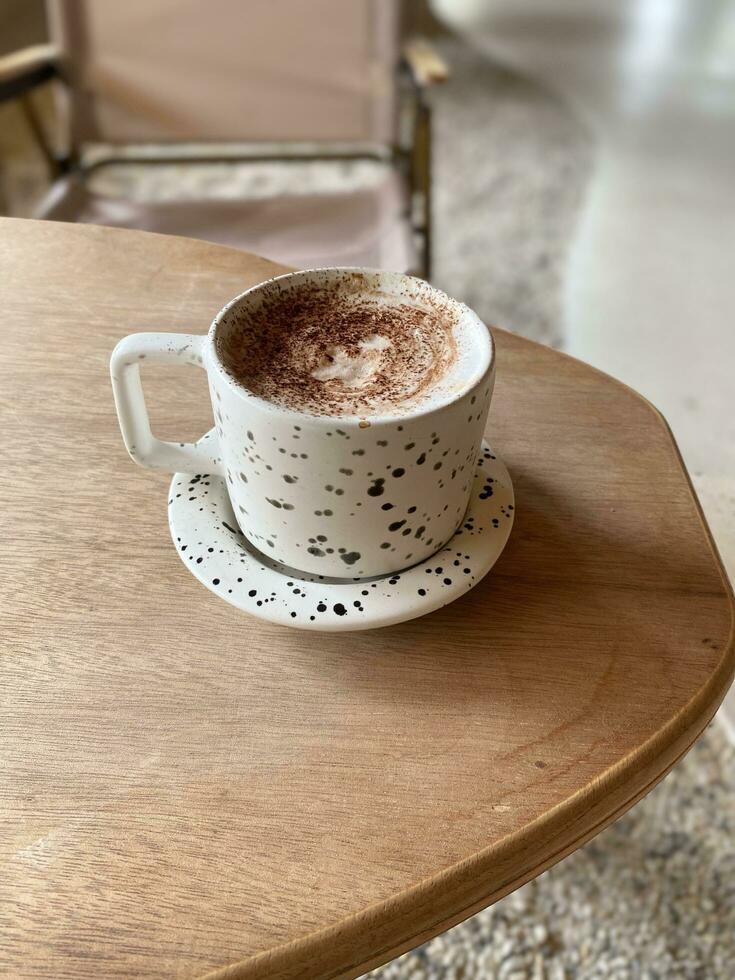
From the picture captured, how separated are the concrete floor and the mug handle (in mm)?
381

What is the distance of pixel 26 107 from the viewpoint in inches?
54.8

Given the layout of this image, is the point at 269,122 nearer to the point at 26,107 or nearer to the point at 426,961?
the point at 26,107

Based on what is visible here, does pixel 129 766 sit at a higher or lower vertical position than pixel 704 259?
higher

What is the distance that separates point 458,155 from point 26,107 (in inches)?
59.8

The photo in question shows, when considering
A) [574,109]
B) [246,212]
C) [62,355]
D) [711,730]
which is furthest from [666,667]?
[574,109]

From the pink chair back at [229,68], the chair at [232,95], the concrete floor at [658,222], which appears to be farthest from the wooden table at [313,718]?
the pink chair back at [229,68]

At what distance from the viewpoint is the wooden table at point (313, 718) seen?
0.33 m

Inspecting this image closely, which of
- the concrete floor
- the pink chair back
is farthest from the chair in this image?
the concrete floor

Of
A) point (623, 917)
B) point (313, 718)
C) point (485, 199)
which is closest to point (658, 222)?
point (485, 199)

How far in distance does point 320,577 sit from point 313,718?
0.07m

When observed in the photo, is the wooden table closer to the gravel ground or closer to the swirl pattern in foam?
the swirl pattern in foam

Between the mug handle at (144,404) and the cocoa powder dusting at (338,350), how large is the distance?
0.07 ft

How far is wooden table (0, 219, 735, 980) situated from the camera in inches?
13.1

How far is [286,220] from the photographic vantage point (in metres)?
1.39
